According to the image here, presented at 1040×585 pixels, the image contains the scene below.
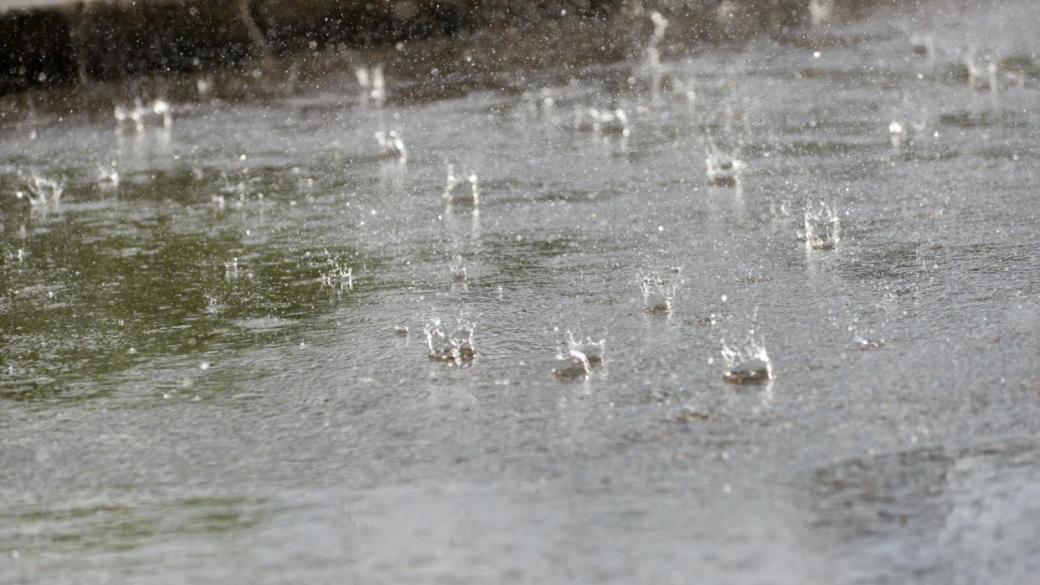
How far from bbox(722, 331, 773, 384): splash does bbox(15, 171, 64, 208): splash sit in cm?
499

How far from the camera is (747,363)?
203 inches

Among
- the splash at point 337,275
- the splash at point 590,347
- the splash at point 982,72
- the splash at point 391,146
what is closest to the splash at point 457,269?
the splash at point 337,275

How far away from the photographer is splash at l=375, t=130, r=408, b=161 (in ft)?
32.4

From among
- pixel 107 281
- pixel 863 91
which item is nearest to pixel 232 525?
pixel 107 281

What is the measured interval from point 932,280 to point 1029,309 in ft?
1.85

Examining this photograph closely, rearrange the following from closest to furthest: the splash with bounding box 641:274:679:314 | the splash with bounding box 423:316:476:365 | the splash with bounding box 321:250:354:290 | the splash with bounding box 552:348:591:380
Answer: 1. the splash with bounding box 552:348:591:380
2. the splash with bounding box 423:316:476:365
3. the splash with bounding box 641:274:679:314
4. the splash with bounding box 321:250:354:290

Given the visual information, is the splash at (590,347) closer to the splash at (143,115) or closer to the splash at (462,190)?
the splash at (462,190)

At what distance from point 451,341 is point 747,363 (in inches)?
42.0

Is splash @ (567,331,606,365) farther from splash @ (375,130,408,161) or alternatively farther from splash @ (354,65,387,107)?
splash @ (354,65,387,107)

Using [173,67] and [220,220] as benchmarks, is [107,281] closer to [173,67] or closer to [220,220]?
[220,220]

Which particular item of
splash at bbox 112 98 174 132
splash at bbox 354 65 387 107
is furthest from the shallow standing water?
splash at bbox 354 65 387 107

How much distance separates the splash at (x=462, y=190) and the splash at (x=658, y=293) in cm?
205

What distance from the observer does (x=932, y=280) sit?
612 cm

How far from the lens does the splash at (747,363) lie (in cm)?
500
